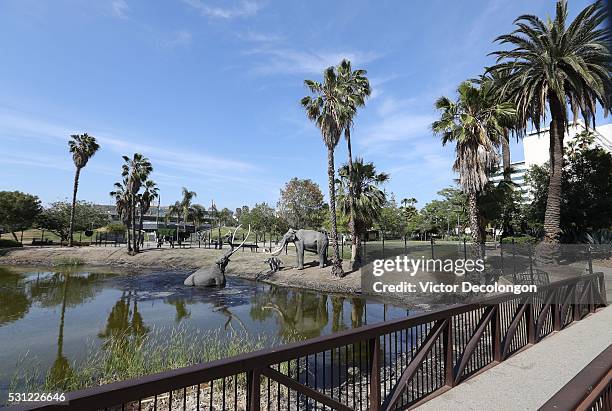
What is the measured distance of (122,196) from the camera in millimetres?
38500

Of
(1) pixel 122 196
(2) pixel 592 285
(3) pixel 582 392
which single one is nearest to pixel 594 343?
(2) pixel 592 285

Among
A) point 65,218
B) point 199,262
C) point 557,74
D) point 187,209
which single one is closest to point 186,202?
point 187,209

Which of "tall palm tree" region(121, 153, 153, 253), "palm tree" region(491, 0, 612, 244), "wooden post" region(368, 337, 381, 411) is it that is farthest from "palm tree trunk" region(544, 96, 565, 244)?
"tall palm tree" region(121, 153, 153, 253)

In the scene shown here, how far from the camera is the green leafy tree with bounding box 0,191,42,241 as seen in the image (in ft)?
145

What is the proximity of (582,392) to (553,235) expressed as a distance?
1750 centimetres

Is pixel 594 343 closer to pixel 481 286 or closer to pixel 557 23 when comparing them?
pixel 481 286

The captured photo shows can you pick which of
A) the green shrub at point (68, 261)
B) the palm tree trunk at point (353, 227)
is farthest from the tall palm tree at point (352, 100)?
the green shrub at point (68, 261)

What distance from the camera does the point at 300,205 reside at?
166ft

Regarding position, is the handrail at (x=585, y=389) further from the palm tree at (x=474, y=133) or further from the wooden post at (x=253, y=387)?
the palm tree at (x=474, y=133)

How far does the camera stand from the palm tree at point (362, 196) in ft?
72.5

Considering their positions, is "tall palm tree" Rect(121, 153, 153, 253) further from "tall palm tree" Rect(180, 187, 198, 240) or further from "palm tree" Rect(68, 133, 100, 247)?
"tall palm tree" Rect(180, 187, 198, 240)

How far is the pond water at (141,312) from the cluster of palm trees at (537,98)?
8.03 m

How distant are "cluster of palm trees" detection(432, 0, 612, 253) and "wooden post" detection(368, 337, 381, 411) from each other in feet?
45.7

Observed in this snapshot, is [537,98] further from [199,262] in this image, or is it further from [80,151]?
[80,151]
